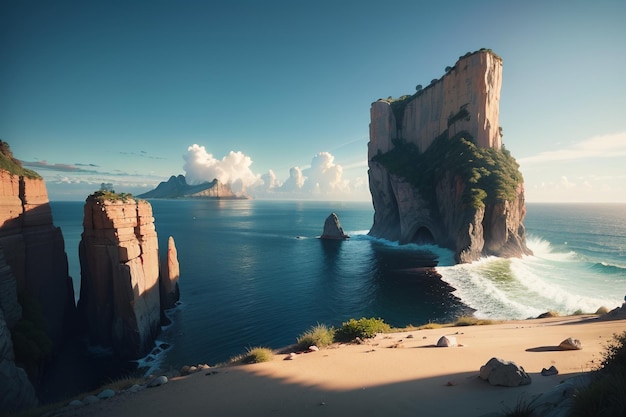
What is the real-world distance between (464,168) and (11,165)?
6301 cm

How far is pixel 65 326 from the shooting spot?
24.1m

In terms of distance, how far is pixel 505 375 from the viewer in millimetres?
6734

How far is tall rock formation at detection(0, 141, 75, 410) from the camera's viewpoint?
17.1 meters

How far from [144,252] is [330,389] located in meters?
22.3

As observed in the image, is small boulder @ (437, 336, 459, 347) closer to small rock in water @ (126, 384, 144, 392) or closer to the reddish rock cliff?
small rock in water @ (126, 384, 144, 392)

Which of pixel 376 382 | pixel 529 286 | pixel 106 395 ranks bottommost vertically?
pixel 529 286

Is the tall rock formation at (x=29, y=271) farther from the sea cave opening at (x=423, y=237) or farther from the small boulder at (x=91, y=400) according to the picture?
the sea cave opening at (x=423, y=237)

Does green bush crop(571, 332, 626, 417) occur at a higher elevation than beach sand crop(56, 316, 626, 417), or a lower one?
higher

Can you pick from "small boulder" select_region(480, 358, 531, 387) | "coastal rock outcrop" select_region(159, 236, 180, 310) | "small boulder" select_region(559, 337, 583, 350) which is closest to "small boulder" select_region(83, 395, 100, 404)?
"small boulder" select_region(480, 358, 531, 387)

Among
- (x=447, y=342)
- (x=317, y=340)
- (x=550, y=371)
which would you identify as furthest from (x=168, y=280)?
(x=550, y=371)

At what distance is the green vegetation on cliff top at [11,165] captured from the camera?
65.2 feet

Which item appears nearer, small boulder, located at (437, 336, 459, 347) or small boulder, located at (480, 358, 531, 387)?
small boulder, located at (480, 358, 531, 387)

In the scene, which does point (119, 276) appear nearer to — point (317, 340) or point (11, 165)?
point (11, 165)

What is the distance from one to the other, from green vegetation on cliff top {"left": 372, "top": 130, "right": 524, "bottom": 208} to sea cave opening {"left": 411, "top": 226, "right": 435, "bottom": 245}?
7.17 metres
